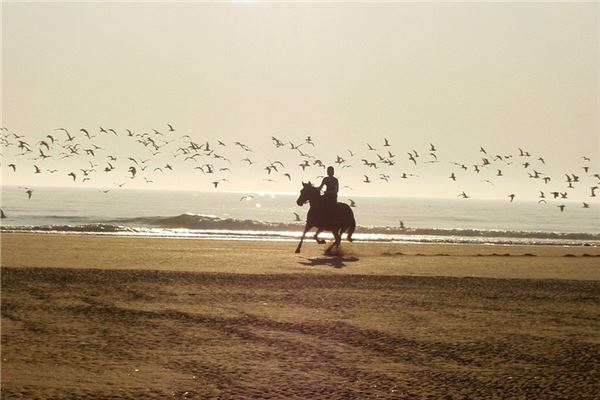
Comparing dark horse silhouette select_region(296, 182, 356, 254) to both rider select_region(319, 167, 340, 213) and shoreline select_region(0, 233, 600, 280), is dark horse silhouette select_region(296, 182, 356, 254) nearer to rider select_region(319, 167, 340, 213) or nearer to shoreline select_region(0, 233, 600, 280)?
rider select_region(319, 167, 340, 213)

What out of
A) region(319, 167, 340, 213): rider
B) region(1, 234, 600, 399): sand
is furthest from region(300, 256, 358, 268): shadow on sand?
region(319, 167, 340, 213): rider

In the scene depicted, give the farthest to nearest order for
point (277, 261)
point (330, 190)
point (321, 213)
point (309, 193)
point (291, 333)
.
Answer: point (309, 193) → point (321, 213) → point (330, 190) → point (277, 261) → point (291, 333)

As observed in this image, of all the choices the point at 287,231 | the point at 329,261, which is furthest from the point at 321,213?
the point at 287,231

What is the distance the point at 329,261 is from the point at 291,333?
41.7 ft

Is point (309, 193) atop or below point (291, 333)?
atop

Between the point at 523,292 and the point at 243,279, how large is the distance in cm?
614

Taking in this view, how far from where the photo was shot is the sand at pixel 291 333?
9531 mm

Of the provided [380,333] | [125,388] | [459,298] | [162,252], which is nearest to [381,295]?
[459,298]

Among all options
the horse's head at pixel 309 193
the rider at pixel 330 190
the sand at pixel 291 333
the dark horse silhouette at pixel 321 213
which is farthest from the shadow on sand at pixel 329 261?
the horse's head at pixel 309 193

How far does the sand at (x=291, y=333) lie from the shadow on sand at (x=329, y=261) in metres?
1.46

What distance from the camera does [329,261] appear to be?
82.3 feet

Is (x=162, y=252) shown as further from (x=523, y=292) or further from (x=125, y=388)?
(x=125, y=388)

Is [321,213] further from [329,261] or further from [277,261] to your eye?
[277,261]

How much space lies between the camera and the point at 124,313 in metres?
13.8
